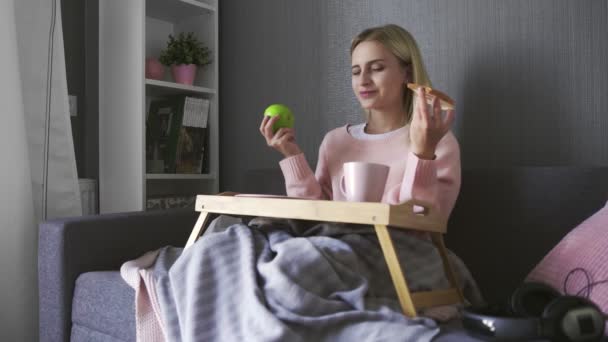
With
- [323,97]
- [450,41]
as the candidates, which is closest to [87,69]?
[323,97]

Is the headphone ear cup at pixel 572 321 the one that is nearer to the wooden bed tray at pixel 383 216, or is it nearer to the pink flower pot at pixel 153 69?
the wooden bed tray at pixel 383 216

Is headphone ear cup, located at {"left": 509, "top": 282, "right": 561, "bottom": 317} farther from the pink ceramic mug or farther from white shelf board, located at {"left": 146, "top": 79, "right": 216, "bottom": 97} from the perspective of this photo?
white shelf board, located at {"left": 146, "top": 79, "right": 216, "bottom": 97}

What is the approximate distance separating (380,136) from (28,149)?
3.79 feet

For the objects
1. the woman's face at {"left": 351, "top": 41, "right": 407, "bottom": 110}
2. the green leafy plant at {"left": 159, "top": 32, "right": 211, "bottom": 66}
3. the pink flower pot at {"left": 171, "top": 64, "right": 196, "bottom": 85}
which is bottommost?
the woman's face at {"left": 351, "top": 41, "right": 407, "bottom": 110}

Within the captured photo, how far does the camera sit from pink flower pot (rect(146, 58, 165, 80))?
2.13 meters

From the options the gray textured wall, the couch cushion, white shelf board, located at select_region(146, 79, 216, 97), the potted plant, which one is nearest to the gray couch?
the couch cushion

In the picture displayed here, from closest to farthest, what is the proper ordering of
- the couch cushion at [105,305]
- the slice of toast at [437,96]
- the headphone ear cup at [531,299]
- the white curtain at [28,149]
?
the headphone ear cup at [531,299] → the slice of toast at [437,96] → the couch cushion at [105,305] → the white curtain at [28,149]

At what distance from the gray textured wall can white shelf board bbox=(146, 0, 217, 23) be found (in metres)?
0.19

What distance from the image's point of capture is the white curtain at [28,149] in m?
1.68

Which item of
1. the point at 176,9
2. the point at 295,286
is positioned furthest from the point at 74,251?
the point at 176,9

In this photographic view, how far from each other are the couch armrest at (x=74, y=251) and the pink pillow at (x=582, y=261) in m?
0.99

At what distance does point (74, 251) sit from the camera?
1396 millimetres

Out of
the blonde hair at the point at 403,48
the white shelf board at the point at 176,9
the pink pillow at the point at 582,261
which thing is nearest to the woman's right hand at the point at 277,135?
the blonde hair at the point at 403,48

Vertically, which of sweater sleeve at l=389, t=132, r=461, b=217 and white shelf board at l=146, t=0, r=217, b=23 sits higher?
white shelf board at l=146, t=0, r=217, b=23
